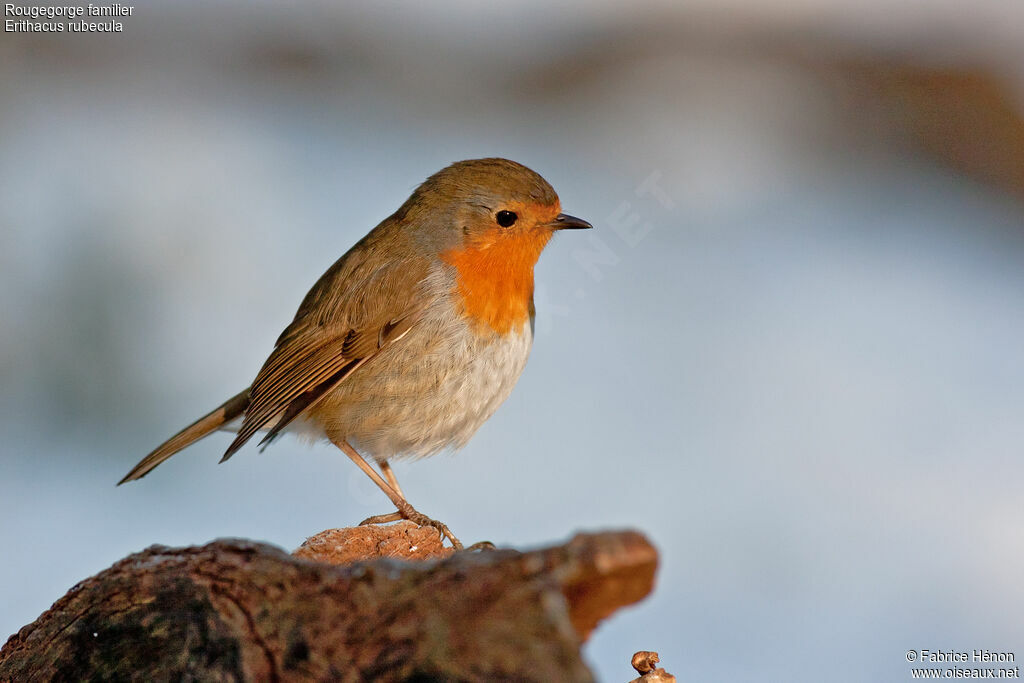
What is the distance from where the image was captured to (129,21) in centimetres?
484

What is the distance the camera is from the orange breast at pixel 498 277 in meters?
3.03

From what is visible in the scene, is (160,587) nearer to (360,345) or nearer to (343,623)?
(343,623)

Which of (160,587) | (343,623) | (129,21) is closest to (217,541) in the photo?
(160,587)

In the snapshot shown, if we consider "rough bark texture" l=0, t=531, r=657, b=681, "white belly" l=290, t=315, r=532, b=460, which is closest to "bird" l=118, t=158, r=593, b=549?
"white belly" l=290, t=315, r=532, b=460

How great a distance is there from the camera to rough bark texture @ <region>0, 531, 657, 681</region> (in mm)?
1063

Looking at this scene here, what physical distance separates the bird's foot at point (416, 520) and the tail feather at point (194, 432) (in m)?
0.84

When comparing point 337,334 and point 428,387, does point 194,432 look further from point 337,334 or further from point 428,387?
point 428,387

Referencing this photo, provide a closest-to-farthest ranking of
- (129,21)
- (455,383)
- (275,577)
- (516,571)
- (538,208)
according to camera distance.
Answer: (516,571), (275,577), (455,383), (538,208), (129,21)

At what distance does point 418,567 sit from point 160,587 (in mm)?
427

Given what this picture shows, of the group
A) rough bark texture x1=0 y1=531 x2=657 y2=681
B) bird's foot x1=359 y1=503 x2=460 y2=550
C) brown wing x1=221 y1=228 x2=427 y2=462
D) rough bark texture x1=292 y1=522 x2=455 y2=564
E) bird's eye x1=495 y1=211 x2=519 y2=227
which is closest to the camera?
rough bark texture x1=0 y1=531 x2=657 y2=681

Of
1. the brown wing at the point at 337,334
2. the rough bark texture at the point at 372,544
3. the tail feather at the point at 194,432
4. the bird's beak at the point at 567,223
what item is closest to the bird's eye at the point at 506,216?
the bird's beak at the point at 567,223

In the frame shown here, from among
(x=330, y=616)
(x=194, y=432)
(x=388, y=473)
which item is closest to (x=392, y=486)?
(x=388, y=473)

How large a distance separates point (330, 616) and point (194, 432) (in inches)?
89.2

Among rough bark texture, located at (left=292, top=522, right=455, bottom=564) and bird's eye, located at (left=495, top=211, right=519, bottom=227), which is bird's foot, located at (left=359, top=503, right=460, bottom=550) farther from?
bird's eye, located at (left=495, top=211, right=519, bottom=227)
